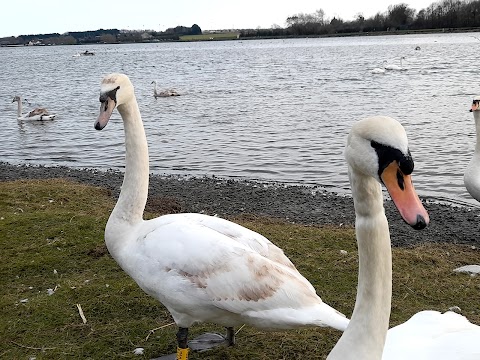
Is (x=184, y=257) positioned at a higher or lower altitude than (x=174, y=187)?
higher

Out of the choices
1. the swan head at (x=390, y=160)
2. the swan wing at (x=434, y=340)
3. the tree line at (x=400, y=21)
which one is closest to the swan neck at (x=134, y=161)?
the swan wing at (x=434, y=340)

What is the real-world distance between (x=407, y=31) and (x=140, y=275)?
10548 centimetres

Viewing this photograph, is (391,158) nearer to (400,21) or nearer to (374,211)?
(374,211)

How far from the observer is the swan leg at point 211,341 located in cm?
436

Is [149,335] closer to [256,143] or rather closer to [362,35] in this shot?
[256,143]

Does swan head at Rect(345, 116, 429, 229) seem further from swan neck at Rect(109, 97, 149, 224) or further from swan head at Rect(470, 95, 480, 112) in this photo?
swan head at Rect(470, 95, 480, 112)

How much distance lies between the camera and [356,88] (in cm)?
2811

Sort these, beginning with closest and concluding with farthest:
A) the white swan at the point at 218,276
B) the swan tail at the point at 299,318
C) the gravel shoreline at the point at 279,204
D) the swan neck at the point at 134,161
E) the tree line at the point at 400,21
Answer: the swan tail at the point at 299,318, the white swan at the point at 218,276, the swan neck at the point at 134,161, the gravel shoreline at the point at 279,204, the tree line at the point at 400,21

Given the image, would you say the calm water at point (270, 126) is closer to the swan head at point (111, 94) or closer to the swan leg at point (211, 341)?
the swan leg at point (211, 341)

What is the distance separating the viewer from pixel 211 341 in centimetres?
443

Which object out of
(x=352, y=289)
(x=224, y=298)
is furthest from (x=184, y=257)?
(x=352, y=289)

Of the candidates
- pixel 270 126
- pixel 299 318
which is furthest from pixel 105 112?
pixel 270 126

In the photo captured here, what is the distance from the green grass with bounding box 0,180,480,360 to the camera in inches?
170

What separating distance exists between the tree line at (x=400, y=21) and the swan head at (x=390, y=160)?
306ft
